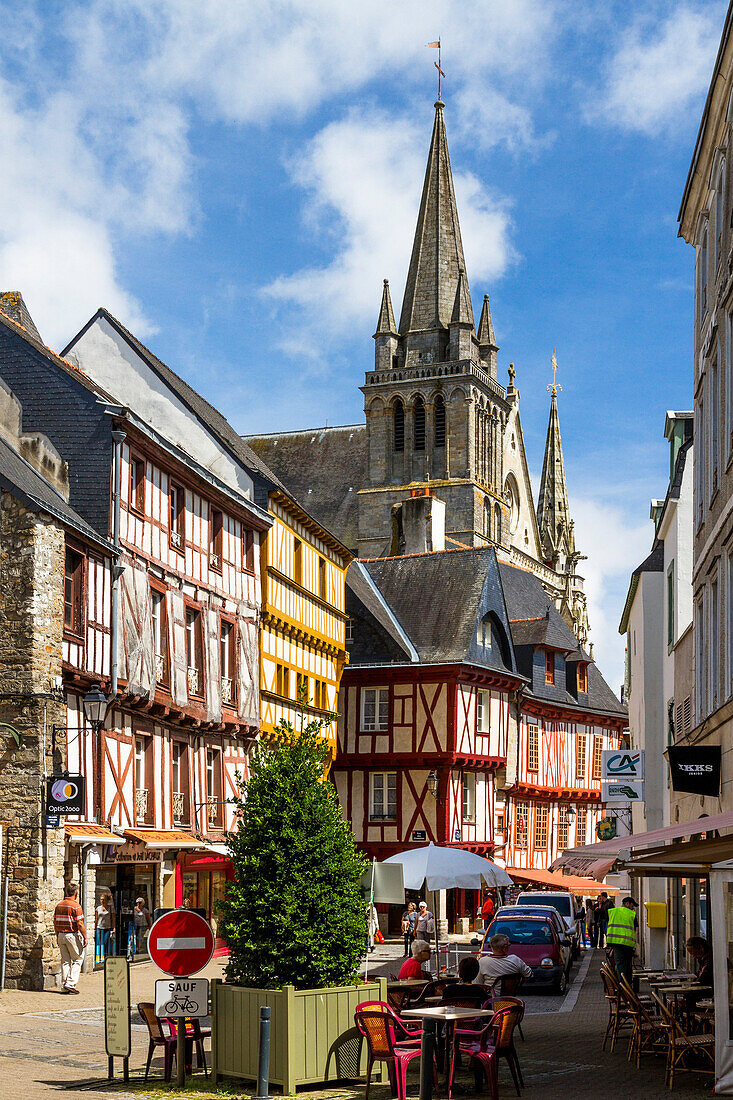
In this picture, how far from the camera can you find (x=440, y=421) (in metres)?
79.6

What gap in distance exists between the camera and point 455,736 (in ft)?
133

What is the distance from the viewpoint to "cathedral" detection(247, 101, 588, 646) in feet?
257

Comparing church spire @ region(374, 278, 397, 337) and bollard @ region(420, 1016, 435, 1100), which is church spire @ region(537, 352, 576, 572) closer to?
church spire @ region(374, 278, 397, 337)

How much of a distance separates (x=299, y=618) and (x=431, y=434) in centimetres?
4418

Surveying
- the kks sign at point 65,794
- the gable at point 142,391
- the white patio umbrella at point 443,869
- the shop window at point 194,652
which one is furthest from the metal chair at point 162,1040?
the gable at point 142,391

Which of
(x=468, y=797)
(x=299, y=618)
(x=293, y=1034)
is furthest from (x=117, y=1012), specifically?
(x=468, y=797)

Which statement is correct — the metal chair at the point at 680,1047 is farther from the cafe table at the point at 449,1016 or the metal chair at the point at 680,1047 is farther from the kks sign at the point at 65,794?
the kks sign at the point at 65,794

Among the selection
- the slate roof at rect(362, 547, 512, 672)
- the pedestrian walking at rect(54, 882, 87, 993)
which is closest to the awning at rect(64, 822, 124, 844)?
the pedestrian walking at rect(54, 882, 87, 993)

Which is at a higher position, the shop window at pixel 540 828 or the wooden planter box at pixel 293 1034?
the wooden planter box at pixel 293 1034

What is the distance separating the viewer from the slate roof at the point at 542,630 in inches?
1923

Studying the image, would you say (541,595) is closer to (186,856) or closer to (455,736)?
(455,736)

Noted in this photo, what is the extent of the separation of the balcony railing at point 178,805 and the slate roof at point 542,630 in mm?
21608

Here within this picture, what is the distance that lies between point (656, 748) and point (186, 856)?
A: 9409mm

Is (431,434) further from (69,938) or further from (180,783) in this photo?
(69,938)
